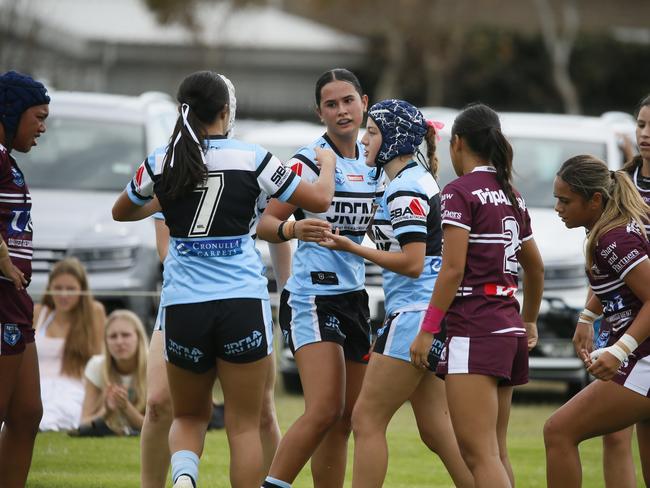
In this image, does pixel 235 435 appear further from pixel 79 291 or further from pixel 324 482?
pixel 79 291

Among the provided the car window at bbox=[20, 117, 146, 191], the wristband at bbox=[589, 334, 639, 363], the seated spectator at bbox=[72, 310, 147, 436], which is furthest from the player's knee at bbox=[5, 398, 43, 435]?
the car window at bbox=[20, 117, 146, 191]

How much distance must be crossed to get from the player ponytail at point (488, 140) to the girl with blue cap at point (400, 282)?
37cm

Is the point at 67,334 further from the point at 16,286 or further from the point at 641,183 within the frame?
the point at 641,183

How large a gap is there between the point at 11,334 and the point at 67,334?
14.9 feet

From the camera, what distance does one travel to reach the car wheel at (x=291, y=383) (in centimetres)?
1251

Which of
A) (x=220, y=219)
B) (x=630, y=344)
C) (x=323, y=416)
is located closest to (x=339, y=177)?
(x=220, y=219)

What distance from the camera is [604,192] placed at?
238 inches

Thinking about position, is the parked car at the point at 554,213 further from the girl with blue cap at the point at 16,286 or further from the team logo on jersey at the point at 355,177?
the girl with blue cap at the point at 16,286

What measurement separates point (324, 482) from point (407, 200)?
5.32 feet

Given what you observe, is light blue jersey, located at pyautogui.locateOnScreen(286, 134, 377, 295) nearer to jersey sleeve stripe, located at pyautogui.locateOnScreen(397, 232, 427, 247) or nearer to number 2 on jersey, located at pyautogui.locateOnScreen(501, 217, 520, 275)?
jersey sleeve stripe, located at pyautogui.locateOnScreen(397, 232, 427, 247)

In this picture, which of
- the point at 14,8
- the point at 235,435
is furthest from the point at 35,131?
the point at 14,8

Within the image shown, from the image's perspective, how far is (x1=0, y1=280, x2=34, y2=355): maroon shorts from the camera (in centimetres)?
599

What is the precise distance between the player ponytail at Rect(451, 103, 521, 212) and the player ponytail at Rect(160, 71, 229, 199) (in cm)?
116

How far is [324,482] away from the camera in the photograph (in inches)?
258
